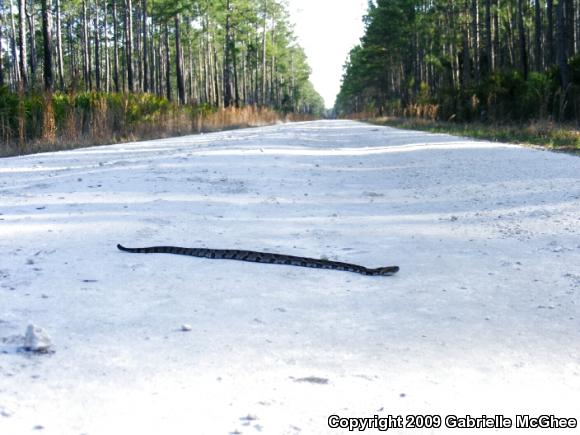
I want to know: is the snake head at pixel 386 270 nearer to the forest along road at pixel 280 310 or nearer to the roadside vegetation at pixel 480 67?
the forest along road at pixel 280 310

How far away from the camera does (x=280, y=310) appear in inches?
111

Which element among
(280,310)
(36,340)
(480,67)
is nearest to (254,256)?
(280,310)

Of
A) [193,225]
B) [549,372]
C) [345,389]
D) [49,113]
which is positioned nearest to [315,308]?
[345,389]

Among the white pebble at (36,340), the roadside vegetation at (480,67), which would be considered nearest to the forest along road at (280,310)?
the white pebble at (36,340)

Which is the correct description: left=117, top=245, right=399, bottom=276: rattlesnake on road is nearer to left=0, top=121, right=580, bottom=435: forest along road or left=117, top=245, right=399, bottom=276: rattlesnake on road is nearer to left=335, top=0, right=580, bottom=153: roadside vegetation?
left=0, top=121, right=580, bottom=435: forest along road

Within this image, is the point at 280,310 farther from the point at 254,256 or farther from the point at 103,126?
the point at 103,126

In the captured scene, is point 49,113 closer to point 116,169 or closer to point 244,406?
point 116,169

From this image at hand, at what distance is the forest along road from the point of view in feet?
6.20

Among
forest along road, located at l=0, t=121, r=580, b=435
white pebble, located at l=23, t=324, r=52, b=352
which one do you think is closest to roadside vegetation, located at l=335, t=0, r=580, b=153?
forest along road, located at l=0, t=121, r=580, b=435

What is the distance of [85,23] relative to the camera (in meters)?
45.3

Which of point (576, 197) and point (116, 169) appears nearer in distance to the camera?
point (576, 197)

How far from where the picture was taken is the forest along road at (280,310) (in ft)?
6.20

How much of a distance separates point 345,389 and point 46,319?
1340mm

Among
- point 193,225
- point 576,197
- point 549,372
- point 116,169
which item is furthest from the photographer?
point 116,169
